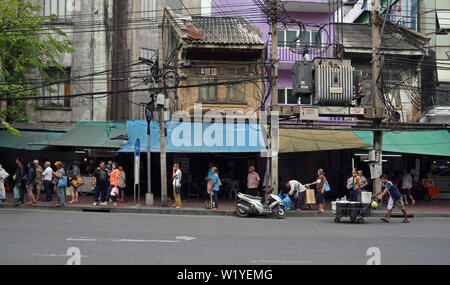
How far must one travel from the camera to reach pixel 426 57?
73.3 ft

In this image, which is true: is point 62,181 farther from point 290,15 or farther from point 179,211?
point 290,15

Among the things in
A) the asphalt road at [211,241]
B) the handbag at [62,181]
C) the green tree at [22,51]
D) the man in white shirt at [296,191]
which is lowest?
the asphalt road at [211,241]

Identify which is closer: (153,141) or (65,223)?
(65,223)

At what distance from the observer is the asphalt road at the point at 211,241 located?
774 cm

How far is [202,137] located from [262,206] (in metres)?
5.29

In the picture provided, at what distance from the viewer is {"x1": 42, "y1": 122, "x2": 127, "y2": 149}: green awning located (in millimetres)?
19547

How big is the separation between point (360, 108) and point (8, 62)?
646 inches

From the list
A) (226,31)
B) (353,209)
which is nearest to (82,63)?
(226,31)

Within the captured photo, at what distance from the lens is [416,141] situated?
20.3 metres

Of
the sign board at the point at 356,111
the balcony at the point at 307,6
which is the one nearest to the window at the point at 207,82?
the balcony at the point at 307,6

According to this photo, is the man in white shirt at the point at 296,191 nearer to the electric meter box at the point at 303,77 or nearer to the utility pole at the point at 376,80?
the utility pole at the point at 376,80

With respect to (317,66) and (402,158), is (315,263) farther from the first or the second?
(402,158)

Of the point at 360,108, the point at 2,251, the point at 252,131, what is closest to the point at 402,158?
the point at 360,108

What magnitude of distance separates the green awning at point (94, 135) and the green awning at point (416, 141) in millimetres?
11617
